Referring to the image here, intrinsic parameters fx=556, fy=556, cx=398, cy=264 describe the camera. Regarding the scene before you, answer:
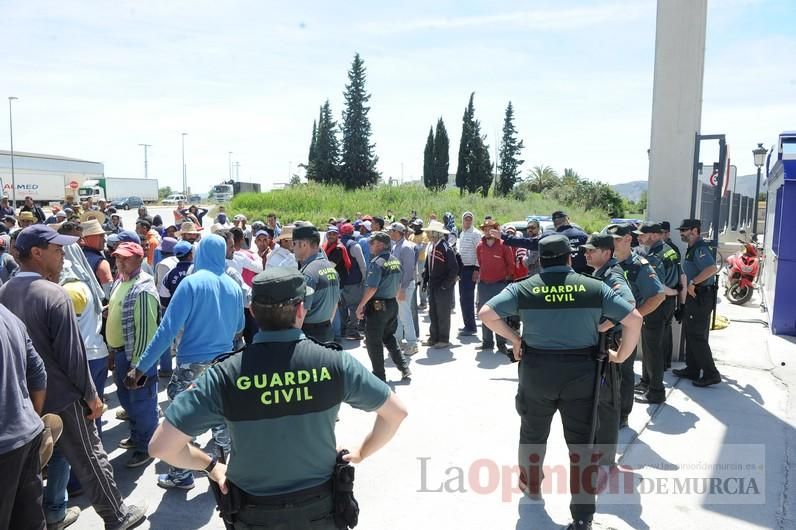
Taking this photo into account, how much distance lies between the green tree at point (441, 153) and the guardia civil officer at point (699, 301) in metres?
49.4

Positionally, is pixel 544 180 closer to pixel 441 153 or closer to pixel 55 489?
pixel 441 153

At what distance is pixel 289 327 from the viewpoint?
7.06ft

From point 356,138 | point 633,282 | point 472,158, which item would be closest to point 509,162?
point 472,158

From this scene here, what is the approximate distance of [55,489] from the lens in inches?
145

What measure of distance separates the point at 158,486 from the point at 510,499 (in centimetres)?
273

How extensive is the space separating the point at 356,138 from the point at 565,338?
46084mm

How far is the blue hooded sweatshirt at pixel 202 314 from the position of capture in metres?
3.95

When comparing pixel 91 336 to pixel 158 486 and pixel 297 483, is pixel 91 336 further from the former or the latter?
pixel 297 483

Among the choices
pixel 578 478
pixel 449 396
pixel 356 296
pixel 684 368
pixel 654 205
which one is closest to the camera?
pixel 578 478

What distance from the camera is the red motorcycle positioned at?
1179cm

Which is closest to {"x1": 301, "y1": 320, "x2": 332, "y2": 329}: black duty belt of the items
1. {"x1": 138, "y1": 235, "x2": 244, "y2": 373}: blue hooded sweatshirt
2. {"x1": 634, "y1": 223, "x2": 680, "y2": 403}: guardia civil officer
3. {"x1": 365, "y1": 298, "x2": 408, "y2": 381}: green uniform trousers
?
{"x1": 138, "y1": 235, "x2": 244, "y2": 373}: blue hooded sweatshirt

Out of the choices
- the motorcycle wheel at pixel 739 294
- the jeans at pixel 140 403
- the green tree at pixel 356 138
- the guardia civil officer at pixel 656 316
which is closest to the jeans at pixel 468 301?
the guardia civil officer at pixel 656 316

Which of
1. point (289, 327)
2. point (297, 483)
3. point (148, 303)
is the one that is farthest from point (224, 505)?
point (148, 303)

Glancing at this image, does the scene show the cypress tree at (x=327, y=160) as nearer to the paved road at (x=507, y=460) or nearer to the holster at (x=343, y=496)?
the paved road at (x=507, y=460)
